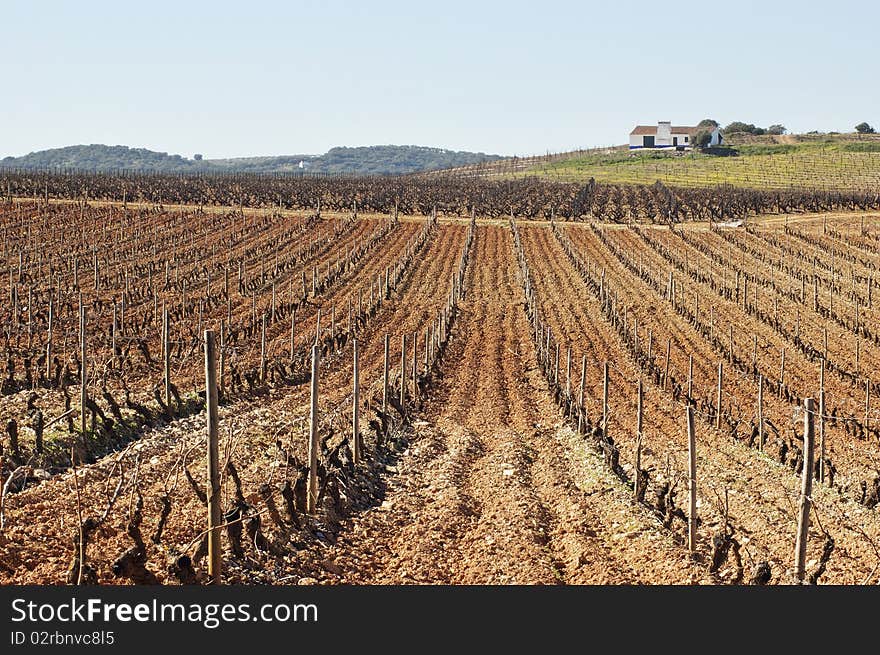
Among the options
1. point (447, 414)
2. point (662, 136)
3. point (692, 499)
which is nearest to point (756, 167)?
point (662, 136)

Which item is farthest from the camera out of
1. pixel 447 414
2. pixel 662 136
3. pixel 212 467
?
pixel 662 136

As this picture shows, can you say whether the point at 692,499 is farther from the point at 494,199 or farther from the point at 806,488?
the point at 494,199

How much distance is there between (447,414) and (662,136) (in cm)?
11235

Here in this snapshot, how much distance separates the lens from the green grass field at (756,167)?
284ft

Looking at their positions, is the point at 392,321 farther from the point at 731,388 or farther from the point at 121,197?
the point at 121,197

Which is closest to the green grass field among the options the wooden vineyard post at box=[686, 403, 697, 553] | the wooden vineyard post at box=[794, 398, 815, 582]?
the wooden vineyard post at box=[686, 403, 697, 553]

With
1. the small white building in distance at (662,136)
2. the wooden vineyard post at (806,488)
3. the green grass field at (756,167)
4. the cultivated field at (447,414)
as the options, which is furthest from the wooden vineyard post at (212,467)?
the small white building in distance at (662,136)

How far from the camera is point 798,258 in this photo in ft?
140

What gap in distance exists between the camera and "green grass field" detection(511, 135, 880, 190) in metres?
86.5

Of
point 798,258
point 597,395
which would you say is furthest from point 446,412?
point 798,258

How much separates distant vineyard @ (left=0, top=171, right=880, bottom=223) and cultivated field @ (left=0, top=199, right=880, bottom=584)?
53.1 feet

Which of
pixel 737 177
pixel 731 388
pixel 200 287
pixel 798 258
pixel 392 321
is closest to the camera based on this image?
pixel 731 388

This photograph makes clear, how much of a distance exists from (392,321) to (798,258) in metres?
23.2

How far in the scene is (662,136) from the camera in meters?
123
